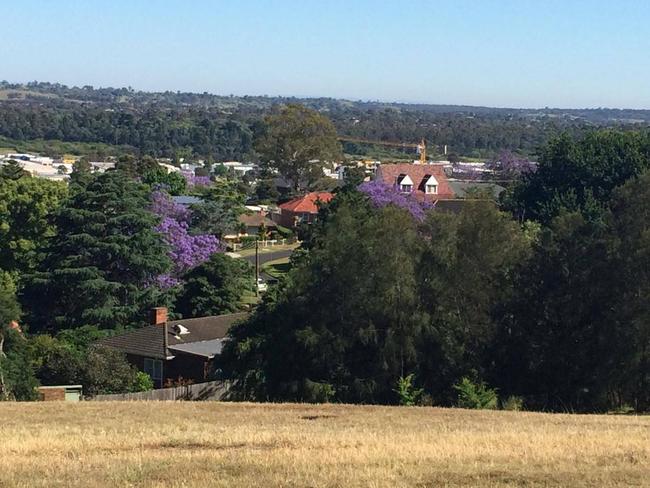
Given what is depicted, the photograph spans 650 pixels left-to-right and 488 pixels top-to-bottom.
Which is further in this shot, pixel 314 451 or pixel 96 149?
pixel 96 149

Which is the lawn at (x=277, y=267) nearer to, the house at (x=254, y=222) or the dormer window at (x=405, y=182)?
the house at (x=254, y=222)

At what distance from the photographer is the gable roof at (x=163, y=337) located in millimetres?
38250

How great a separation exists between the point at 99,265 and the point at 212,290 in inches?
210

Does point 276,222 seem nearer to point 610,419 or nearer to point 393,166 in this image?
point 393,166

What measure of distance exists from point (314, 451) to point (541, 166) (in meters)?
59.0

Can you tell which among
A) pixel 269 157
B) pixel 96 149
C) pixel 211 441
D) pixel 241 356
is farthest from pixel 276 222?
pixel 96 149

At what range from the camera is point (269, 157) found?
91375 mm

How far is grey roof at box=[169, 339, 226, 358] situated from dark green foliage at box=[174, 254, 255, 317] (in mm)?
5579

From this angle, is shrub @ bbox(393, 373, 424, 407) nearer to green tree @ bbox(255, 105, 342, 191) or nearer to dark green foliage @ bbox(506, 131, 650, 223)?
dark green foliage @ bbox(506, 131, 650, 223)

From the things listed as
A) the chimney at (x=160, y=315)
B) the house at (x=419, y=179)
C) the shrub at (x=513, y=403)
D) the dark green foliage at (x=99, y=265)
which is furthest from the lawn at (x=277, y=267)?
the shrub at (x=513, y=403)

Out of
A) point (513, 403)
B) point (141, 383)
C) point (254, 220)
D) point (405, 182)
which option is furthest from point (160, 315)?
point (405, 182)

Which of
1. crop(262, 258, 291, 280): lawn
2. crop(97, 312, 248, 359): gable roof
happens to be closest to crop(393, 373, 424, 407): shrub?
crop(97, 312, 248, 359): gable roof

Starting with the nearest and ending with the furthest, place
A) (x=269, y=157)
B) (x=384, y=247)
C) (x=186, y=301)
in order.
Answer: (x=384, y=247) < (x=186, y=301) < (x=269, y=157)

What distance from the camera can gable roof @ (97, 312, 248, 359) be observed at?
38250mm
